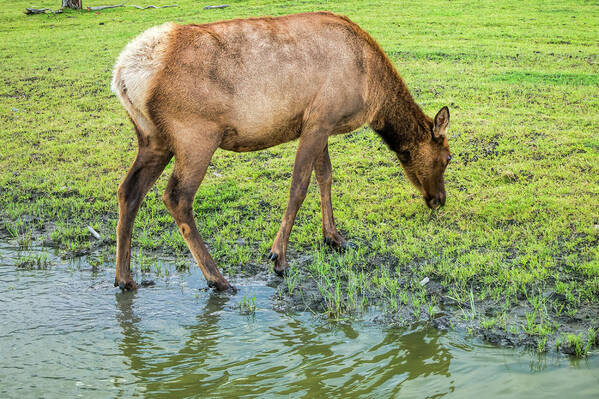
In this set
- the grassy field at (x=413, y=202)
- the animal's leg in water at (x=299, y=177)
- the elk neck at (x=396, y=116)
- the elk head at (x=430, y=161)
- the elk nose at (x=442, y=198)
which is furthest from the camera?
the elk nose at (x=442, y=198)

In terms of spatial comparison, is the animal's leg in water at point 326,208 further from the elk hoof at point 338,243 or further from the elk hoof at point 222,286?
the elk hoof at point 222,286

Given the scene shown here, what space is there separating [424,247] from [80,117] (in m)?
8.35

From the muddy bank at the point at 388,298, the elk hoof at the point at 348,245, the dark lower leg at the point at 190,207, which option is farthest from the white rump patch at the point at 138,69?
the elk hoof at the point at 348,245

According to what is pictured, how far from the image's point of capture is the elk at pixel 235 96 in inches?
212

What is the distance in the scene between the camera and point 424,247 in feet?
20.5

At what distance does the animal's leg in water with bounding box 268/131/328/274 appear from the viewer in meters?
5.93

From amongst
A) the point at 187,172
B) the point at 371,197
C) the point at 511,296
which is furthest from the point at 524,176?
the point at 187,172

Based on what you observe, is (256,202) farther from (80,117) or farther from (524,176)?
(80,117)

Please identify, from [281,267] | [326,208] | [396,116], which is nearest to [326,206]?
[326,208]

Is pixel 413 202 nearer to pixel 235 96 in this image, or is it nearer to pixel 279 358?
pixel 235 96

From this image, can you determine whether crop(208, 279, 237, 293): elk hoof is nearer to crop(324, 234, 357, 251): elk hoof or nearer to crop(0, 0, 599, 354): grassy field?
crop(0, 0, 599, 354): grassy field

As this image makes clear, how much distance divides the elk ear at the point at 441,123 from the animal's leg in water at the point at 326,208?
3.78 feet

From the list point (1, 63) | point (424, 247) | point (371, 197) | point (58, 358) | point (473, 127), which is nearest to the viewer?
point (58, 358)

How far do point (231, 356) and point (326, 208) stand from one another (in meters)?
2.48
